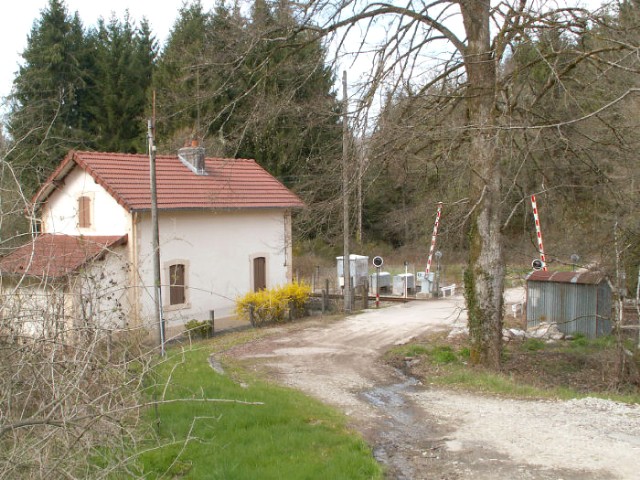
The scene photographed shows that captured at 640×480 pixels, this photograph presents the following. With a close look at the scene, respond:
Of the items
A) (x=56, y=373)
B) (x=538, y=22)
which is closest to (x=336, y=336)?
(x=538, y=22)

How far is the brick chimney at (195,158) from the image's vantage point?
22453 mm

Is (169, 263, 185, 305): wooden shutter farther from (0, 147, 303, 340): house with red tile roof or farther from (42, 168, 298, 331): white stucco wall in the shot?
(42, 168, 298, 331): white stucco wall

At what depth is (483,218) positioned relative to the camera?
11594 mm

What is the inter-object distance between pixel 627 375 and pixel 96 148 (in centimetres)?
3038

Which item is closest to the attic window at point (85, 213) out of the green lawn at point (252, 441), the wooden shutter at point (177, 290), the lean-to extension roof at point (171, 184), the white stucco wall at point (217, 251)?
the lean-to extension roof at point (171, 184)

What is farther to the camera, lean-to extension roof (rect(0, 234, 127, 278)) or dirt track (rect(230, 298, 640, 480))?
dirt track (rect(230, 298, 640, 480))

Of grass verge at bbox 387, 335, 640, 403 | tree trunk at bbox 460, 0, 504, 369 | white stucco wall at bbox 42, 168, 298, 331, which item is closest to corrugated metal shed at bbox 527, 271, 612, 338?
grass verge at bbox 387, 335, 640, 403

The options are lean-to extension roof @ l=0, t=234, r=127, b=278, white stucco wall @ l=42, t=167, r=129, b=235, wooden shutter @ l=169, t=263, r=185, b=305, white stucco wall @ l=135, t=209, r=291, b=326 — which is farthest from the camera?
wooden shutter @ l=169, t=263, r=185, b=305

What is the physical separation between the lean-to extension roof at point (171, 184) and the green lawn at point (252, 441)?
9546 millimetres

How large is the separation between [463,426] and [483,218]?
459cm

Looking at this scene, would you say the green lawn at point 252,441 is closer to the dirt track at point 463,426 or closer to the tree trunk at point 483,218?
the dirt track at point 463,426

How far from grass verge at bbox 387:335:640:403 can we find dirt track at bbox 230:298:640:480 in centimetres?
52

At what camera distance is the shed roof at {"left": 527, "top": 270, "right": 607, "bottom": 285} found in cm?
1494

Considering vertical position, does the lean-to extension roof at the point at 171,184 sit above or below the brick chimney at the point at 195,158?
below
